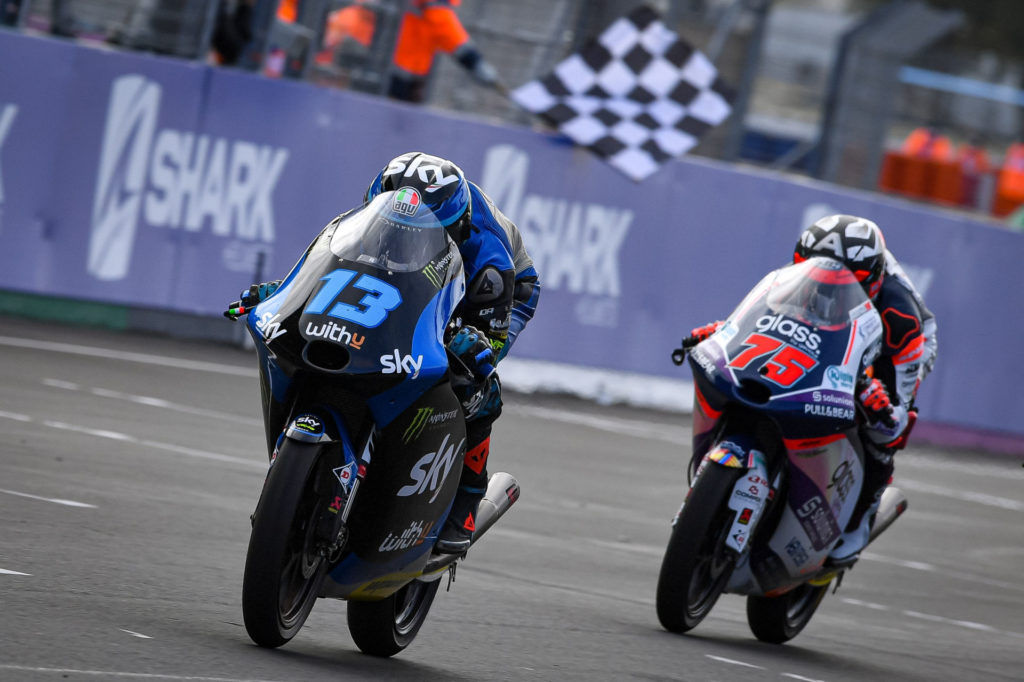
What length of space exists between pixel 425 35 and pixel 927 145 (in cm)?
524

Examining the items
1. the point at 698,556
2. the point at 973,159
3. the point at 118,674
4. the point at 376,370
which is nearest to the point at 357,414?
the point at 376,370

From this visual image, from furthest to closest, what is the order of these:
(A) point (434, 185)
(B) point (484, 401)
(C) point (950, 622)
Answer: (C) point (950, 622)
(B) point (484, 401)
(A) point (434, 185)

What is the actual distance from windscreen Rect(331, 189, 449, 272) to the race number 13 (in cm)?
7

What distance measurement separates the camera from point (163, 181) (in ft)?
42.3

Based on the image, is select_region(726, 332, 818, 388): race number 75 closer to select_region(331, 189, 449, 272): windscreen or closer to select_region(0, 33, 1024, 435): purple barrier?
select_region(331, 189, 449, 272): windscreen

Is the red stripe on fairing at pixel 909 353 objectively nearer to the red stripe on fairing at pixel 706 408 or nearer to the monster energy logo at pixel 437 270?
the red stripe on fairing at pixel 706 408

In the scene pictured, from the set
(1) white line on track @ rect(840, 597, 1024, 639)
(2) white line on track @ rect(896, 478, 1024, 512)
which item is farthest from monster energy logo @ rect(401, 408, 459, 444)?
(2) white line on track @ rect(896, 478, 1024, 512)

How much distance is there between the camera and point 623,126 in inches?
578

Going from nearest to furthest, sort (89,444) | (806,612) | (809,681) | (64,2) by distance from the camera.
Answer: (809,681) < (806,612) < (89,444) < (64,2)

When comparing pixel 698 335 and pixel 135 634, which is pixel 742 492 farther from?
pixel 135 634

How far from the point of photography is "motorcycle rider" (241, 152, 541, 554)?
207 inches

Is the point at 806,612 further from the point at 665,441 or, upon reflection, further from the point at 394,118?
the point at 394,118

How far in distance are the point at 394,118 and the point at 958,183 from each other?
5934mm

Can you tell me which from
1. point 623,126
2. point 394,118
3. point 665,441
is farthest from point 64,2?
point 665,441
